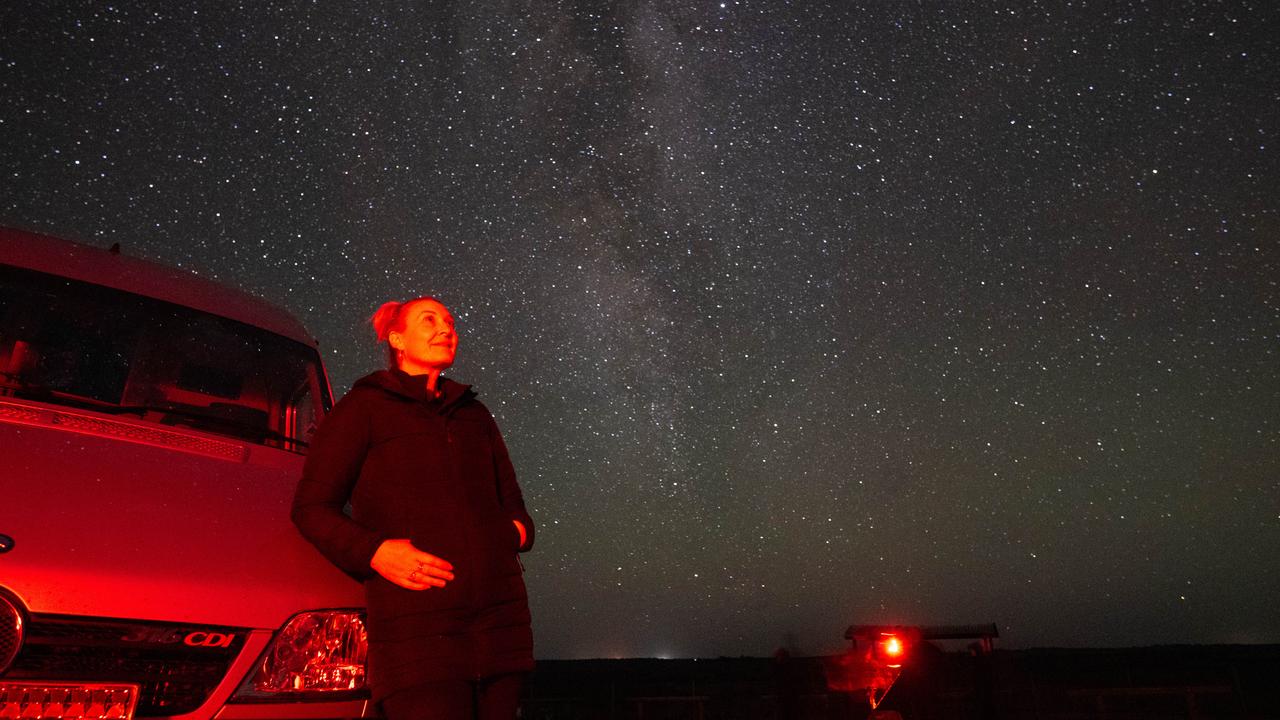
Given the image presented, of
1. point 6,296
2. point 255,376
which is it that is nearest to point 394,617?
point 255,376

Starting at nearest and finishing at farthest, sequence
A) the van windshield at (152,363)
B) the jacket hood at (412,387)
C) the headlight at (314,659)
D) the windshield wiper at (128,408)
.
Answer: the headlight at (314,659) < the jacket hood at (412,387) < the windshield wiper at (128,408) < the van windshield at (152,363)

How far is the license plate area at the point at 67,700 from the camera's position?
197 centimetres

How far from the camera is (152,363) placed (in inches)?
138

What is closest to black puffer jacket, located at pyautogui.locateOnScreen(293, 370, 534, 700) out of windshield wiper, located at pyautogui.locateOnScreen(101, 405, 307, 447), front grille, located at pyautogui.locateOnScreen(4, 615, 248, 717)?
front grille, located at pyautogui.locateOnScreen(4, 615, 248, 717)

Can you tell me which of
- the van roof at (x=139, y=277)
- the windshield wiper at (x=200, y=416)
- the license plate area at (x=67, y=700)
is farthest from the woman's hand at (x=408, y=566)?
the van roof at (x=139, y=277)

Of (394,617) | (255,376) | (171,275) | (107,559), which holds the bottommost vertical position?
(394,617)

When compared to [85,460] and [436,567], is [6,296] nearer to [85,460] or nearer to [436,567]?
[85,460]

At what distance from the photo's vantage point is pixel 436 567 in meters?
2.17

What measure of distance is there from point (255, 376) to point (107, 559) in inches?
69.0

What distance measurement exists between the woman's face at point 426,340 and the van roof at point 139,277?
171 cm

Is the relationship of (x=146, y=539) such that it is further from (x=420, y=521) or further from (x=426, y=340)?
(x=426, y=340)

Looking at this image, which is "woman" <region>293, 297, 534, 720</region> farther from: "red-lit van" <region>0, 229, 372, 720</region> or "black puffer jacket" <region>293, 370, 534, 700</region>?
"red-lit van" <region>0, 229, 372, 720</region>

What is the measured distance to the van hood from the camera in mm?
2104

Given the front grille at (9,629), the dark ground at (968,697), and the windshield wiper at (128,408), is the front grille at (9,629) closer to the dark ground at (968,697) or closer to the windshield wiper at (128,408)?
the windshield wiper at (128,408)
